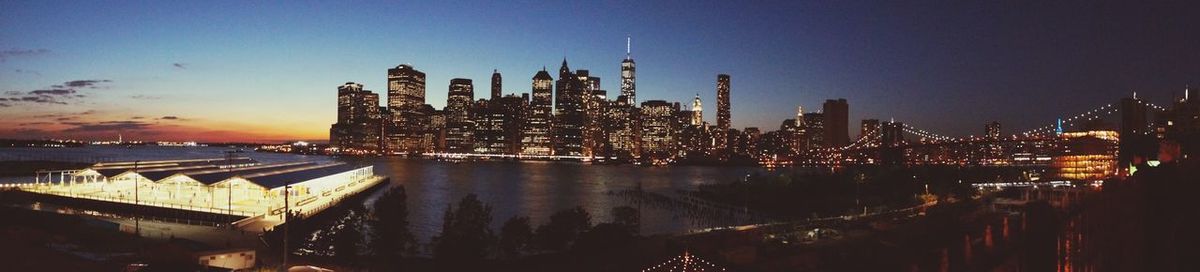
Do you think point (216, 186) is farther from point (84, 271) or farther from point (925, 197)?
point (925, 197)

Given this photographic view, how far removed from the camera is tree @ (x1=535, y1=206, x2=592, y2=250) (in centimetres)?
Result: 2678

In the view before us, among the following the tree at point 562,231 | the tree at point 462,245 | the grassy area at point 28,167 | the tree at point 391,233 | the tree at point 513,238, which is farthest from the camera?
the grassy area at point 28,167

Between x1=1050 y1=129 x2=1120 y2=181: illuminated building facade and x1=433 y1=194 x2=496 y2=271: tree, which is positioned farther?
x1=1050 y1=129 x2=1120 y2=181: illuminated building facade

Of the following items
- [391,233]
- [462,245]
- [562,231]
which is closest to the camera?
[462,245]

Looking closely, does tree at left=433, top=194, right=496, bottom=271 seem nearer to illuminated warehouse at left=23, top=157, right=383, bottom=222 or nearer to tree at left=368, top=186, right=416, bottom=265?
tree at left=368, top=186, right=416, bottom=265

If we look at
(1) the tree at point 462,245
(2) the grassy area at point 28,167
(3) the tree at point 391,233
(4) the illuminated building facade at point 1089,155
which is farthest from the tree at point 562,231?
(2) the grassy area at point 28,167

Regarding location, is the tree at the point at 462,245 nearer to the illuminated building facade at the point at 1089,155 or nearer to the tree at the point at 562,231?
the tree at the point at 562,231

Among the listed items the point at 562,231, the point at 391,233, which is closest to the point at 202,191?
the point at 391,233

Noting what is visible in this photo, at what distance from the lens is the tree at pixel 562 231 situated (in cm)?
2678

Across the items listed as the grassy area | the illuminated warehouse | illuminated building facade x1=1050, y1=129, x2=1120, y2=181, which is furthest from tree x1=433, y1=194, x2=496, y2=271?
the grassy area

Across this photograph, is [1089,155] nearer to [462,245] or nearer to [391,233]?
[391,233]

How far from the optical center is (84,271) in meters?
14.3

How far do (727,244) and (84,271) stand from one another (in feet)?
46.9

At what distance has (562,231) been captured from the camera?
26.9 m
